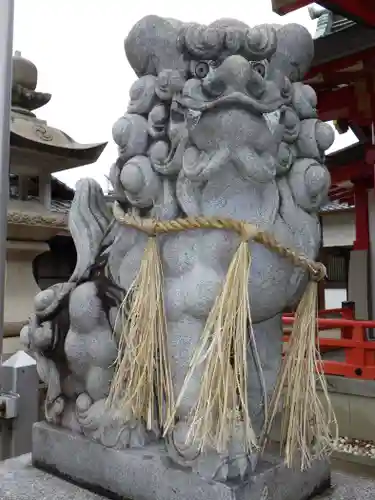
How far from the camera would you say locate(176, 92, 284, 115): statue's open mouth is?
863 millimetres

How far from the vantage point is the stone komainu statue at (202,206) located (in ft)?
2.96

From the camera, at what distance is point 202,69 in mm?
928

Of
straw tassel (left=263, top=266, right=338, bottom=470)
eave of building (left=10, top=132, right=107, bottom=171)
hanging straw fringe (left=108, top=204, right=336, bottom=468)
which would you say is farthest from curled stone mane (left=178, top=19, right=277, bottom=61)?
eave of building (left=10, top=132, right=107, bottom=171)

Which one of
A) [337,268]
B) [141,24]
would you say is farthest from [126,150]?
[337,268]

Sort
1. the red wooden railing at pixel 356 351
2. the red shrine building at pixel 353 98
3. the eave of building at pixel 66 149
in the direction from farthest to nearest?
the eave of building at pixel 66 149
the red wooden railing at pixel 356 351
the red shrine building at pixel 353 98

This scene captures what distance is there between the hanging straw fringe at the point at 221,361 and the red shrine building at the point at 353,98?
2.03 metres

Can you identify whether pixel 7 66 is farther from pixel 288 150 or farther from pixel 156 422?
pixel 156 422

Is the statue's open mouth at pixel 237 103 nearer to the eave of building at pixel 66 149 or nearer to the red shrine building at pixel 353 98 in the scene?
the red shrine building at pixel 353 98

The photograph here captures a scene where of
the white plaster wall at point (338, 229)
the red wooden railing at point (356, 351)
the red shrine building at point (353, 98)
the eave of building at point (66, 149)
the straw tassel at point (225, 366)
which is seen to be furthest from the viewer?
the white plaster wall at point (338, 229)

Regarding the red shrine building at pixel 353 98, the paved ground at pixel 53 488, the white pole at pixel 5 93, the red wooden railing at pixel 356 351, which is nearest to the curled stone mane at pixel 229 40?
the white pole at pixel 5 93

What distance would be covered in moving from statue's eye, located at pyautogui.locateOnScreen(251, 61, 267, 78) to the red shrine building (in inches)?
71.5

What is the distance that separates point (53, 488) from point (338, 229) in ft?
21.8

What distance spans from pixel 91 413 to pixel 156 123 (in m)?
0.62

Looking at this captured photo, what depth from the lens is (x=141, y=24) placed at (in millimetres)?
977
